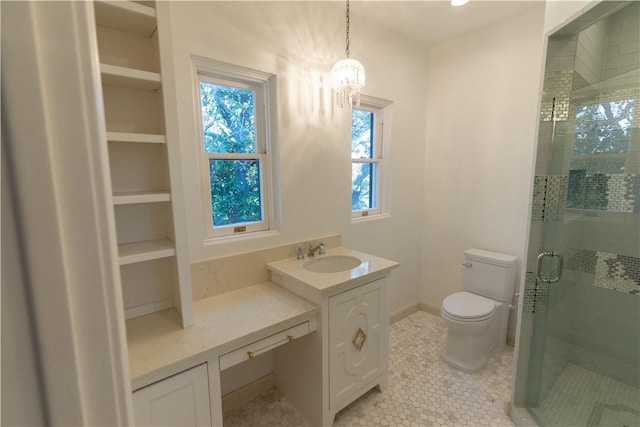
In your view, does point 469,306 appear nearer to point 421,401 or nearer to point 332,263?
point 421,401

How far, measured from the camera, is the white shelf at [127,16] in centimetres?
111

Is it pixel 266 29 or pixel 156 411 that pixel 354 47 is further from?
pixel 156 411

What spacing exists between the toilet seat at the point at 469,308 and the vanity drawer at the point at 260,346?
119cm

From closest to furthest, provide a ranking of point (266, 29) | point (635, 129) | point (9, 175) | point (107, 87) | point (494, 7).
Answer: point (9, 175), point (107, 87), point (635, 129), point (266, 29), point (494, 7)

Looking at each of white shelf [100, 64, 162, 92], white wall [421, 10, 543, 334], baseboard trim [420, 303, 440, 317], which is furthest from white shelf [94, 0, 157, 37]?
baseboard trim [420, 303, 440, 317]

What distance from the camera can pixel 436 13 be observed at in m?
2.20

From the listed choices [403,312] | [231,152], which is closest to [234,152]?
[231,152]

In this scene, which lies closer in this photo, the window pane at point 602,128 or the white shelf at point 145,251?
the white shelf at point 145,251

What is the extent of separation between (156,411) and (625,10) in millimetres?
2721

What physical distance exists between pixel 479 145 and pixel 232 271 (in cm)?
218

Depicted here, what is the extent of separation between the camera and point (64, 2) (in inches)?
10.1

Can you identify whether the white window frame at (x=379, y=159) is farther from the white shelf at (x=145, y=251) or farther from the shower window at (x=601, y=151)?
the white shelf at (x=145, y=251)

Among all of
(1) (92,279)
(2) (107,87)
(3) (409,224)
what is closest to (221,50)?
(2) (107,87)

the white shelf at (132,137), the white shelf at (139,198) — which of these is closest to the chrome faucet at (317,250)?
the white shelf at (139,198)
